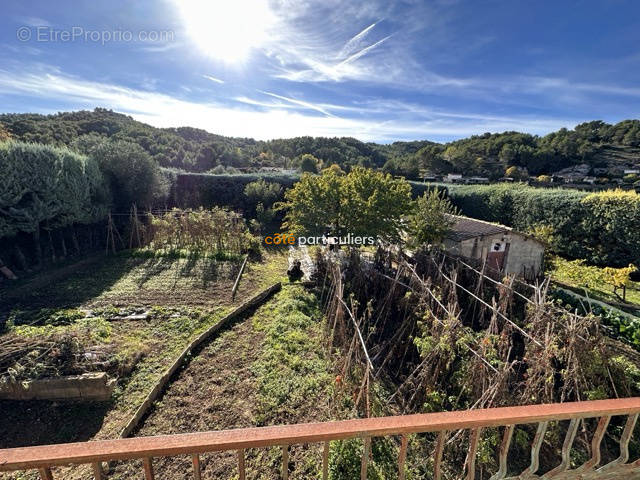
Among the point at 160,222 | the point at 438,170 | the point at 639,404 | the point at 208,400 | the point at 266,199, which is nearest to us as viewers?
the point at 639,404

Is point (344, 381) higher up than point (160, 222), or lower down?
lower down

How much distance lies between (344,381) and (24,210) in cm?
1226

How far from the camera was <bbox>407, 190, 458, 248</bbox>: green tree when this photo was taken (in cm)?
1035

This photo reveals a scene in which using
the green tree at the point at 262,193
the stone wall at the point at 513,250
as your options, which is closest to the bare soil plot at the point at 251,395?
the stone wall at the point at 513,250

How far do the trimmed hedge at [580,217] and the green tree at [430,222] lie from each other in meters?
7.60

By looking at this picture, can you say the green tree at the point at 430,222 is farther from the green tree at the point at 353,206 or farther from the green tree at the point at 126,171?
the green tree at the point at 126,171

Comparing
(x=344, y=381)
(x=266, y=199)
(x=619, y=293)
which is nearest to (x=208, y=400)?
(x=344, y=381)

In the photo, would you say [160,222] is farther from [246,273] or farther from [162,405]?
[162,405]

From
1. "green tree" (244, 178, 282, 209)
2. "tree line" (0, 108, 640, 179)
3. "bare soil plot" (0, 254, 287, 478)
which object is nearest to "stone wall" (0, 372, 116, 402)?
"bare soil plot" (0, 254, 287, 478)

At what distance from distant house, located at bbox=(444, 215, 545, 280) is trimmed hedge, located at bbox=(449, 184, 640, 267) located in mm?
4193

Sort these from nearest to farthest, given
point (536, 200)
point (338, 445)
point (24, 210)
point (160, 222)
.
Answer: point (338, 445), point (24, 210), point (160, 222), point (536, 200)

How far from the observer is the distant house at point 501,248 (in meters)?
10.7

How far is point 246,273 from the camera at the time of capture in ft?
34.8

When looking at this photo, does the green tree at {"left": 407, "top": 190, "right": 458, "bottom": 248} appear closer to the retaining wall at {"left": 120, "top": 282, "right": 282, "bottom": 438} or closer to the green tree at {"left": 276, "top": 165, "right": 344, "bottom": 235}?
the green tree at {"left": 276, "top": 165, "right": 344, "bottom": 235}
